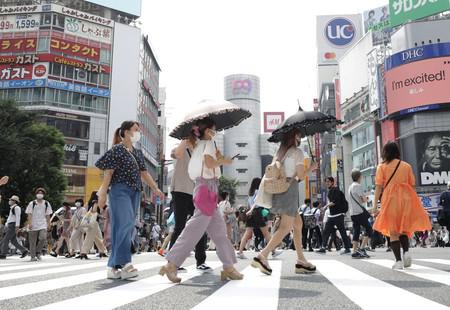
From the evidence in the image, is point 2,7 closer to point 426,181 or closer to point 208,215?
point 426,181

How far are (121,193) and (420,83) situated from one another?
3759cm

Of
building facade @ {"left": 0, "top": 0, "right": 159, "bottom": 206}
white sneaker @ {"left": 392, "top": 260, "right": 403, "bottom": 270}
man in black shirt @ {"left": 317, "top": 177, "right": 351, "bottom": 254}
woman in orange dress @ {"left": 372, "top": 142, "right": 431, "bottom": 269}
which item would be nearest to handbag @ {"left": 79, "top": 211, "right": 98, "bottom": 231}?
man in black shirt @ {"left": 317, "top": 177, "right": 351, "bottom": 254}

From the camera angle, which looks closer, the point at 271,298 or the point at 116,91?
the point at 271,298

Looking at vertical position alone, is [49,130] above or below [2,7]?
below

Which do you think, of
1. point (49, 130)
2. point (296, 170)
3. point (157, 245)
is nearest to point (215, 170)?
point (296, 170)

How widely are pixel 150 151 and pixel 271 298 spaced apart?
49.7 meters

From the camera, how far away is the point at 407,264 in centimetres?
533

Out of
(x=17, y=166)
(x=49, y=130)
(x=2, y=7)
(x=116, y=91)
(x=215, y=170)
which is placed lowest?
(x=215, y=170)

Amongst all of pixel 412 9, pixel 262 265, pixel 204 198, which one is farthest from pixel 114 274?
pixel 412 9

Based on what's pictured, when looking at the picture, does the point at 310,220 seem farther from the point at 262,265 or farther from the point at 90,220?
the point at 262,265

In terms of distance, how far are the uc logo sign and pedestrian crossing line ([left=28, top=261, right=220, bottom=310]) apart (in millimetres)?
70763

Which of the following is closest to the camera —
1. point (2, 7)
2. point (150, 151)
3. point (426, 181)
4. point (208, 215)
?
point (208, 215)

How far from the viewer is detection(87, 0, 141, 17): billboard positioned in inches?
1823

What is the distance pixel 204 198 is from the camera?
4.04 metres
